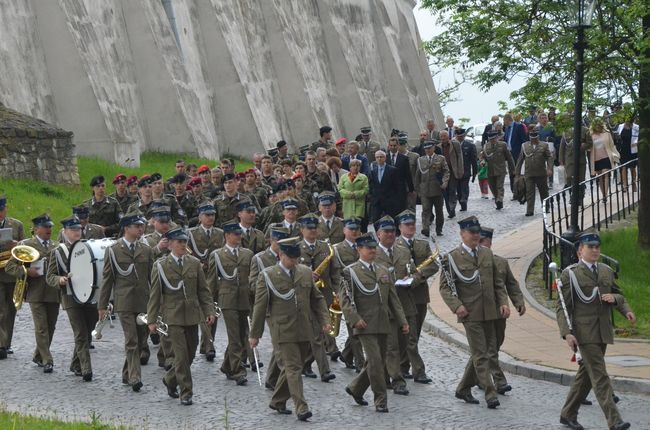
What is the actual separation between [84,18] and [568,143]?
11.9 m

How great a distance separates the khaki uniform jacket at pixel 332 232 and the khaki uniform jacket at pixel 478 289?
140 inches

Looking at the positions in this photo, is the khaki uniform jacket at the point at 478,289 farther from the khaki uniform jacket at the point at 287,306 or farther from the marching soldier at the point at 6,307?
the marching soldier at the point at 6,307

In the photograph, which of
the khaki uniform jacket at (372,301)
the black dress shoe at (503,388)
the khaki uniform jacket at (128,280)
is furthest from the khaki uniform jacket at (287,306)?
the khaki uniform jacket at (128,280)

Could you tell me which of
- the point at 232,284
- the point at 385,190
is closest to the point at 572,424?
the point at 232,284

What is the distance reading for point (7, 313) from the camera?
16500mm

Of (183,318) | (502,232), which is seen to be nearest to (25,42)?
(502,232)

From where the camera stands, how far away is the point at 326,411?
13.1 m

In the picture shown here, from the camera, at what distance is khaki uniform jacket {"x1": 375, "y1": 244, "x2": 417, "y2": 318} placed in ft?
49.2

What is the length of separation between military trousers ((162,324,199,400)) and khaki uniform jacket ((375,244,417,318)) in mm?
2369

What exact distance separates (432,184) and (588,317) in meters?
13.4

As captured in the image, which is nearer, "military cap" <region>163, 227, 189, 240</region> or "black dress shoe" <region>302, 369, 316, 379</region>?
"military cap" <region>163, 227, 189, 240</region>

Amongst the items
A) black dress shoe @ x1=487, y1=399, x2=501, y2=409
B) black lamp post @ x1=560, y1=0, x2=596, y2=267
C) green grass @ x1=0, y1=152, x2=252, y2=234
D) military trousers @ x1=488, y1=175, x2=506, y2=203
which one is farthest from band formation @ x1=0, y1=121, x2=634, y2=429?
military trousers @ x1=488, y1=175, x2=506, y2=203

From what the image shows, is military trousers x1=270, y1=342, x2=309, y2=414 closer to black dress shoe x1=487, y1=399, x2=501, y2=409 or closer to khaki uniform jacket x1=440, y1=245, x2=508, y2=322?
khaki uniform jacket x1=440, y1=245, x2=508, y2=322

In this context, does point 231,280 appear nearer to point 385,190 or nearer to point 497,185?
point 385,190
